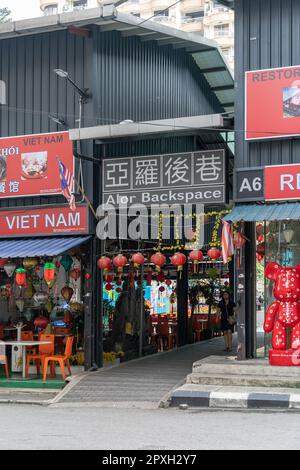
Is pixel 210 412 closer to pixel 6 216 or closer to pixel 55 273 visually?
pixel 55 273

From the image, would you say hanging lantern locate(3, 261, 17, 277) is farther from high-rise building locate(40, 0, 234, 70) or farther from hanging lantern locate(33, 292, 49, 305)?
high-rise building locate(40, 0, 234, 70)

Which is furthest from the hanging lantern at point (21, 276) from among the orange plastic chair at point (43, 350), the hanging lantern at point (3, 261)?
the orange plastic chair at point (43, 350)

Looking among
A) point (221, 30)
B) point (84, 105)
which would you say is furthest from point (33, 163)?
point (221, 30)

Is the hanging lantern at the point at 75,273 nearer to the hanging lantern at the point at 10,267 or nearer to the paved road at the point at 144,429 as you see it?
the hanging lantern at the point at 10,267

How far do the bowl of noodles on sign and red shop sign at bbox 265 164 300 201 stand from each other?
17.5ft

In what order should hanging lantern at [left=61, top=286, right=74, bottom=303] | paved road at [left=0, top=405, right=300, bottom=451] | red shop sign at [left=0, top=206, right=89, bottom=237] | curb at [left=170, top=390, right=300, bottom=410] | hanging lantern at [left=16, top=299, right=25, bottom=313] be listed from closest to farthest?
1. paved road at [left=0, top=405, right=300, bottom=451]
2. curb at [left=170, top=390, right=300, bottom=410]
3. red shop sign at [left=0, top=206, right=89, bottom=237]
4. hanging lantern at [left=61, top=286, right=74, bottom=303]
5. hanging lantern at [left=16, top=299, right=25, bottom=313]

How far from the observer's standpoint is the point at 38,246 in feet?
54.4

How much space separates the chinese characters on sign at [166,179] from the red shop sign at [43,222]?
77 centimetres

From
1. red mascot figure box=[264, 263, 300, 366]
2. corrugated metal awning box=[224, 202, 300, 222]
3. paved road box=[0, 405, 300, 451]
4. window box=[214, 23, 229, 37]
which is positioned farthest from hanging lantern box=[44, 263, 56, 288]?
window box=[214, 23, 229, 37]

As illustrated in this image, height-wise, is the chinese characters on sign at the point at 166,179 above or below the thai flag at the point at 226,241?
above

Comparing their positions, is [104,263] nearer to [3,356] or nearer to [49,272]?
[49,272]

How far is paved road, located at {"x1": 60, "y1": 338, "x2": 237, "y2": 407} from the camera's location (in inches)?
570

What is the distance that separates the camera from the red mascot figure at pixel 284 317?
47.8 feet

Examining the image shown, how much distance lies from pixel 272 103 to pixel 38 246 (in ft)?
19.8
